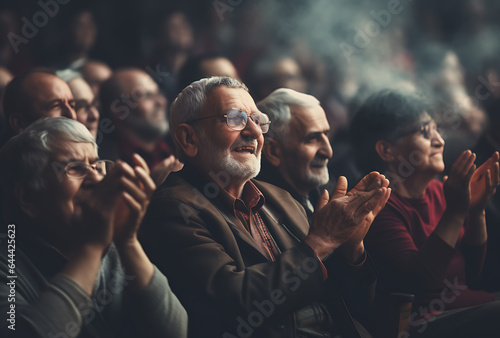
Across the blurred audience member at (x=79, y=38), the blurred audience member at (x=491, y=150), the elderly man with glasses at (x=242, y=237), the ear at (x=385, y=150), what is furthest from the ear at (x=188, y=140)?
the blurred audience member at (x=79, y=38)

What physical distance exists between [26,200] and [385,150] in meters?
1.99

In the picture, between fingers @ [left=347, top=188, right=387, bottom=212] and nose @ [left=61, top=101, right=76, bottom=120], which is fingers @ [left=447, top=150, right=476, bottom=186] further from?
nose @ [left=61, top=101, right=76, bottom=120]

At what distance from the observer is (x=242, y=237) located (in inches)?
105

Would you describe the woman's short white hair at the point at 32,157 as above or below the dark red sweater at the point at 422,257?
above

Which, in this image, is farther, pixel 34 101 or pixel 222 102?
pixel 34 101

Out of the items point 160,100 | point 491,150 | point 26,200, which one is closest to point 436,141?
point 491,150

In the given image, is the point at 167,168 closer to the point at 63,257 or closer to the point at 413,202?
the point at 63,257

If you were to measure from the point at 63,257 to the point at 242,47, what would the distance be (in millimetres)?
3383

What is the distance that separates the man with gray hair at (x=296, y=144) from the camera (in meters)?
3.39

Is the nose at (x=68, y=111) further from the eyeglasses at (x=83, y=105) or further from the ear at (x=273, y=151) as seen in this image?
the ear at (x=273, y=151)

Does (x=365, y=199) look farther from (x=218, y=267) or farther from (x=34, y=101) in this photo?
(x=34, y=101)

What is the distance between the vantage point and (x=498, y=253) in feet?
12.3

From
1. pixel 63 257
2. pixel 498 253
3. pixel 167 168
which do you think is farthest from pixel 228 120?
pixel 498 253

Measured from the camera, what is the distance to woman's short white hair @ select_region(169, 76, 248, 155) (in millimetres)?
2775
